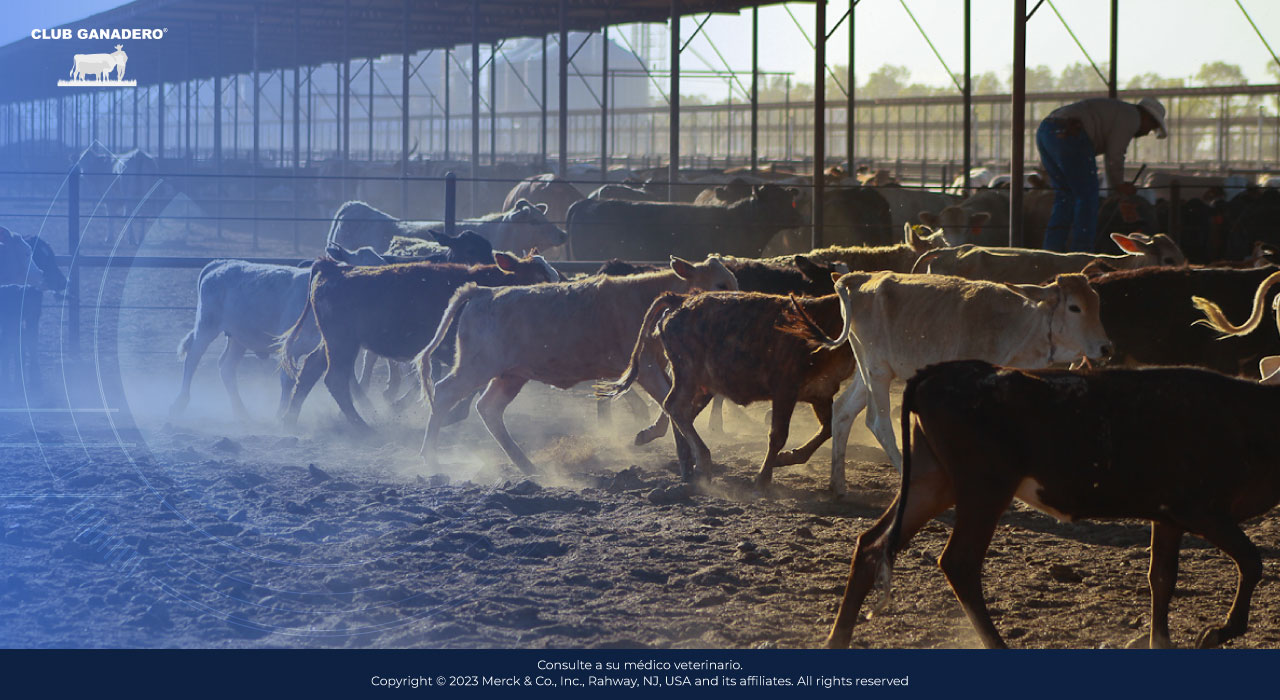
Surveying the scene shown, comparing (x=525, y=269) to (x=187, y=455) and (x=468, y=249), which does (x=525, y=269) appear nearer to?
(x=468, y=249)

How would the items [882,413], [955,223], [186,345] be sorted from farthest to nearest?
[955,223]
[186,345]
[882,413]

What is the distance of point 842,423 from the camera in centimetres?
697

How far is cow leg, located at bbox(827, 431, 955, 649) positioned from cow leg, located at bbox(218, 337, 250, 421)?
21.9ft

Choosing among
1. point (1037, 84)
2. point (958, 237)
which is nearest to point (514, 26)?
point (958, 237)

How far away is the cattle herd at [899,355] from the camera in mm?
4031

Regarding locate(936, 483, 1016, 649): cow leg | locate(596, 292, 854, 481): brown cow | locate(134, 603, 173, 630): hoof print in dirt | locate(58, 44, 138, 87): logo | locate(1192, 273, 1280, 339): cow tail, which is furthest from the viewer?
locate(58, 44, 138, 87): logo

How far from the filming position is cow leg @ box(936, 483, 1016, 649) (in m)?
3.97

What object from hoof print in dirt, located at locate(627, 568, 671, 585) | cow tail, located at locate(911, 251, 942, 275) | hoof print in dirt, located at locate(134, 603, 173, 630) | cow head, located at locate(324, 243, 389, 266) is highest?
cow head, located at locate(324, 243, 389, 266)

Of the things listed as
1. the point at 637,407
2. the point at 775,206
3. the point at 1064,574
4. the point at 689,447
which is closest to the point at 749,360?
the point at 689,447

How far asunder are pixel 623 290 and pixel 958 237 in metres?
7.90

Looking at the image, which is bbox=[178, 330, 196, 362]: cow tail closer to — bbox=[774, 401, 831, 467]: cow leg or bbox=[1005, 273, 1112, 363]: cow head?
bbox=[774, 401, 831, 467]: cow leg

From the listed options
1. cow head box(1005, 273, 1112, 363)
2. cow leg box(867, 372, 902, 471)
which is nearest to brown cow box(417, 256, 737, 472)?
cow leg box(867, 372, 902, 471)

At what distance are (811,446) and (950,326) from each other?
130 cm

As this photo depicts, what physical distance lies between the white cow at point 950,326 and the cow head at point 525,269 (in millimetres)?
3410
